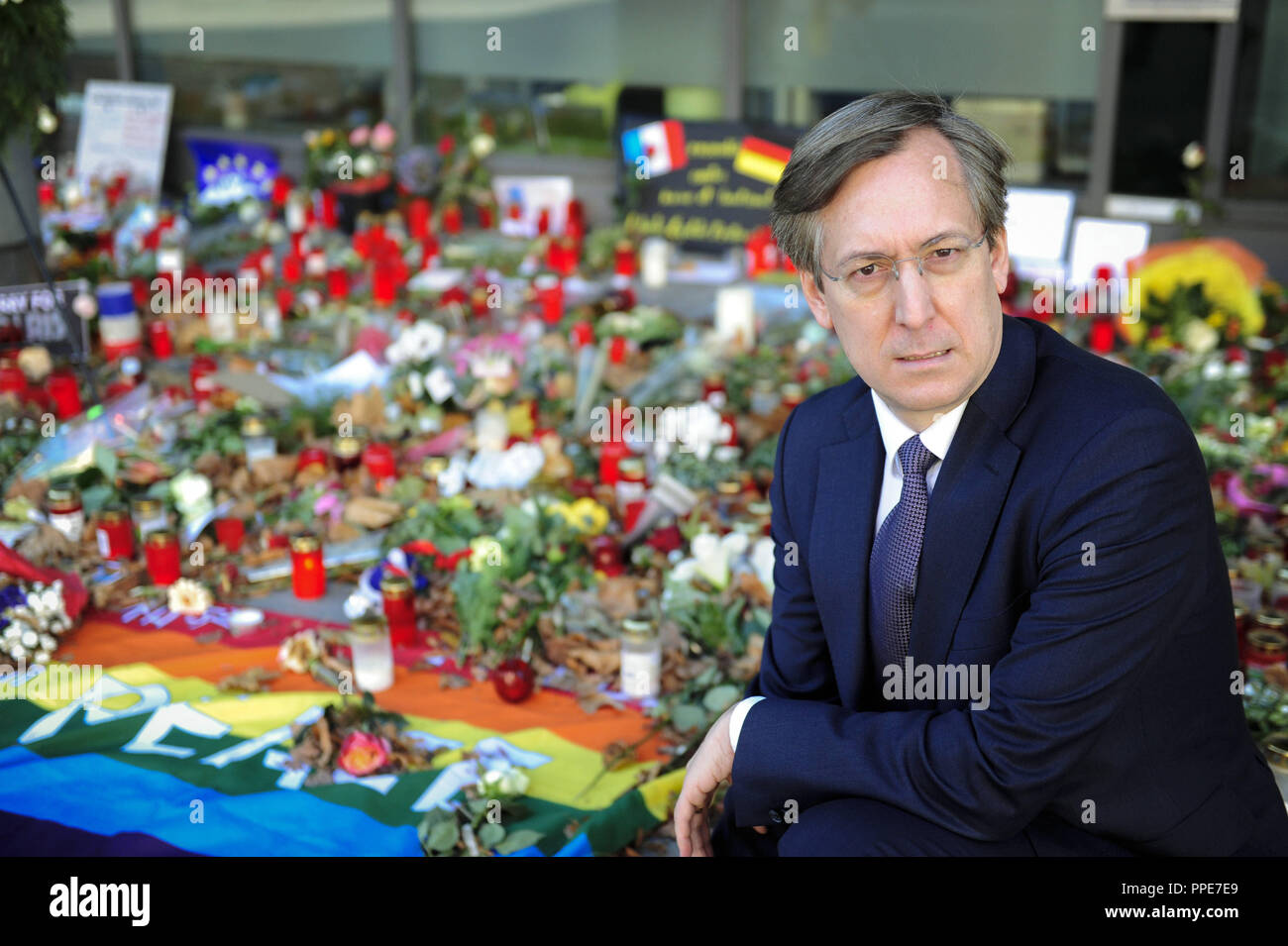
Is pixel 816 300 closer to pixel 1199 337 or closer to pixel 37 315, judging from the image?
pixel 1199 337

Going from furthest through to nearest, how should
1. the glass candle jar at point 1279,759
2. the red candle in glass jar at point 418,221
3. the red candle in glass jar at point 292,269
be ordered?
the red candle in glass jar at point 418,221
the red candle in glass jar at point 292,269
the glass candle jar at point 1279,759

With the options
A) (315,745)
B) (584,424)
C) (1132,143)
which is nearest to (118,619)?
(315,745)

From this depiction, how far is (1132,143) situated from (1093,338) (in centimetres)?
160

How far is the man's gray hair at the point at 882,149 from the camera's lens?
1.53 meters

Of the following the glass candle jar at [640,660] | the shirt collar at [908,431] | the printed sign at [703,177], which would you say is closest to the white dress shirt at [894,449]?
the shirt collar at [908,431]

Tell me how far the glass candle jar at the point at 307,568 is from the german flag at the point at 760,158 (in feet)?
12.8

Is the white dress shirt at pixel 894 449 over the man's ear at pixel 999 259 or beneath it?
beneath

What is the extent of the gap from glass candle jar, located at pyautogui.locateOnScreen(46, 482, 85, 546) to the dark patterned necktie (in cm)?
252

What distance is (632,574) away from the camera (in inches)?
128

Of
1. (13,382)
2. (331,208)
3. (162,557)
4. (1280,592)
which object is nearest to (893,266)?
(1280,592)

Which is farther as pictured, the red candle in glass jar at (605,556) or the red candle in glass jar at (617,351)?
the red candle in glass jar at (617,351)

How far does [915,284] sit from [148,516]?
259cm

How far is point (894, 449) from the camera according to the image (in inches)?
70.3

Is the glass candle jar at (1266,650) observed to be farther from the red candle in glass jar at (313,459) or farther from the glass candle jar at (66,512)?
the glass candle jar at (66,512)
